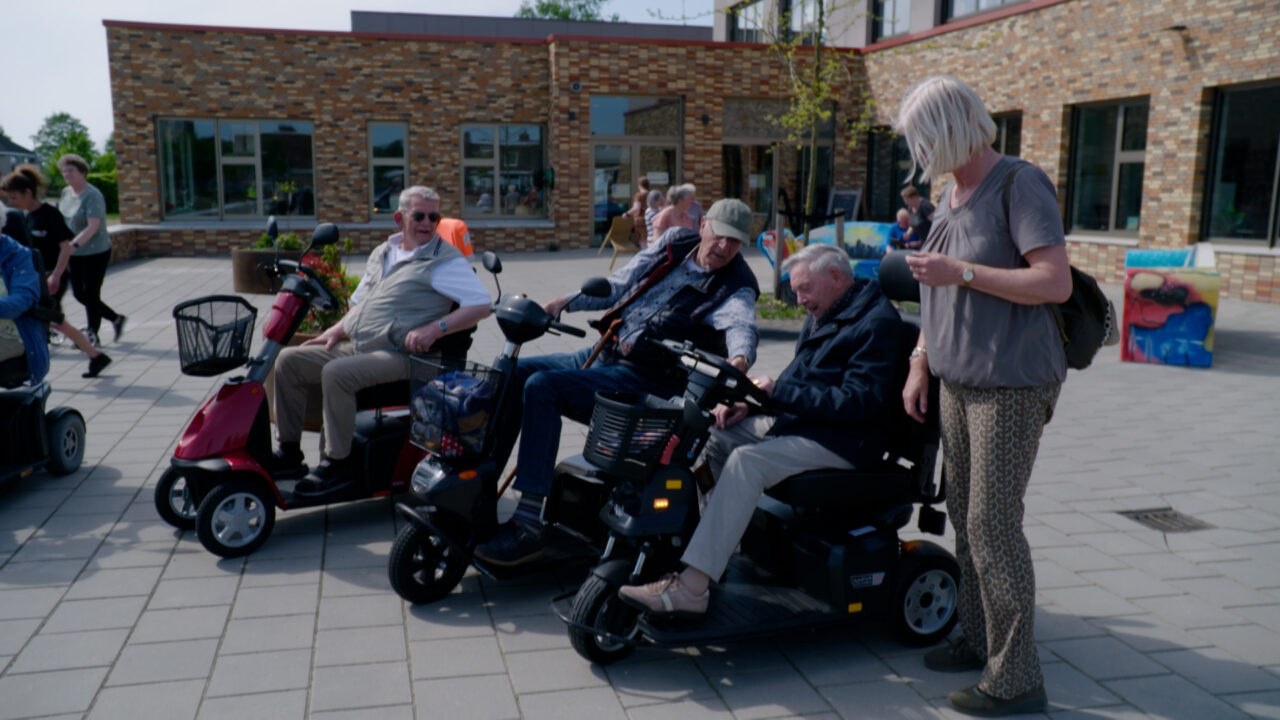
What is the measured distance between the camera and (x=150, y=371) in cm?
839

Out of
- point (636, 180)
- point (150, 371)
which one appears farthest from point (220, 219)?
point (150, 371)

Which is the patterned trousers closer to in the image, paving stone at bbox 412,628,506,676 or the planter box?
paving stone at bbox 412,628,506,676

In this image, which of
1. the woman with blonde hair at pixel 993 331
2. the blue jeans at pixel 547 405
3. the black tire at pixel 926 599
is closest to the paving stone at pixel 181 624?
the blue jeans at pixel 547 405

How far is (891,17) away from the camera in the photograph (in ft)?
73.0

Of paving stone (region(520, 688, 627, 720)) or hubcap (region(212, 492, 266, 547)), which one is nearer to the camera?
paving stone (region(520, 688, 627, 720))

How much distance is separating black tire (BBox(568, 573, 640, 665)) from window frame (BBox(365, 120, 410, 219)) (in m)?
20.0

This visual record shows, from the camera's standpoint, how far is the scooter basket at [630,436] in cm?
320

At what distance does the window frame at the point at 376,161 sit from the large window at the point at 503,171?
4.17 feet

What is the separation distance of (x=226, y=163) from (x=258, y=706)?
69.1 feet

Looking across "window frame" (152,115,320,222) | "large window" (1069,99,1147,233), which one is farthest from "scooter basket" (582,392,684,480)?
"window frame" (152,115,320,222)

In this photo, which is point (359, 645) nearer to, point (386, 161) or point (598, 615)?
point (598, 615)

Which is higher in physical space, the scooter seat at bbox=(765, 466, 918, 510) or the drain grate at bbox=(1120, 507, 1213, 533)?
the scooter seat at bbox=(765, 466, 918, 510)

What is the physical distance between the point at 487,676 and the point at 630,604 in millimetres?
531

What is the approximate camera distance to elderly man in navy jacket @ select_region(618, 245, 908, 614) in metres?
3.21
